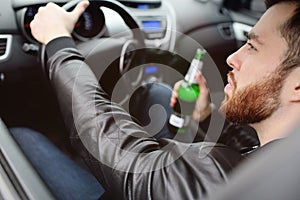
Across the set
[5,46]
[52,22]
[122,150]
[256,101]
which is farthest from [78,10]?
[256,101]

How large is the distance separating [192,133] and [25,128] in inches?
20.0

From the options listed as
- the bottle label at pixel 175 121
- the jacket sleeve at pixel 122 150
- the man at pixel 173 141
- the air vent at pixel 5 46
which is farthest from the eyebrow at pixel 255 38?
the air vent at pixel 5 46

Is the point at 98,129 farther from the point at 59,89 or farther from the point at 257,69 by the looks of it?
the point at 257,69

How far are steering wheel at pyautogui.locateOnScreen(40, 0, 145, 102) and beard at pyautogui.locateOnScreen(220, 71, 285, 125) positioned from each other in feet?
1.54

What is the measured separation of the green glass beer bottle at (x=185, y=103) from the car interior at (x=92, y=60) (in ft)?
0.26

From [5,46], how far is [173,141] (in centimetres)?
58

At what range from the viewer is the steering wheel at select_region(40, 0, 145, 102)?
1303 mm

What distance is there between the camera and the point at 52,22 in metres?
1.11

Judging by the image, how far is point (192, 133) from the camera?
1422mm

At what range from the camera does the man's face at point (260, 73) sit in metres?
0.83

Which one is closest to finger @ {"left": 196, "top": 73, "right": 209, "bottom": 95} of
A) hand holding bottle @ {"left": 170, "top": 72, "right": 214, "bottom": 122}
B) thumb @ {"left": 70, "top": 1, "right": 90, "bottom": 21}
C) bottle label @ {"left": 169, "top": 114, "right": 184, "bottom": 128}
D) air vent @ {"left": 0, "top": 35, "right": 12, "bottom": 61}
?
hand holding bottle @ {"left": 170, "top": 72, "right": 214, "bottom": 122}

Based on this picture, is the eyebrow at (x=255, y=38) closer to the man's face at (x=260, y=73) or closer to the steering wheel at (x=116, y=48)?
the man's face at (x=260, y=73)

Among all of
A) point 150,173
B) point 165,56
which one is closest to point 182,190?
point 150,173

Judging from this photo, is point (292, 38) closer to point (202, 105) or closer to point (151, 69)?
point (202, 105)
